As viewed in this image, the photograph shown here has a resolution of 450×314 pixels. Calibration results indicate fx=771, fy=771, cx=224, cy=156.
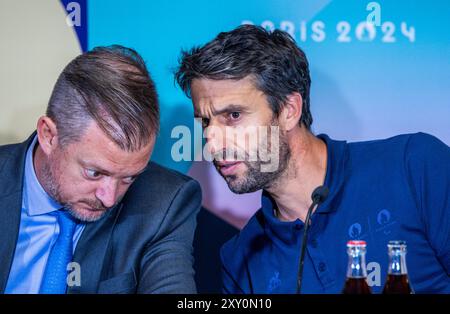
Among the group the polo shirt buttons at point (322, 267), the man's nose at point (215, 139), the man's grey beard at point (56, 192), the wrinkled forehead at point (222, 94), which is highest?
the wrinkled forehead at point (222, 94)

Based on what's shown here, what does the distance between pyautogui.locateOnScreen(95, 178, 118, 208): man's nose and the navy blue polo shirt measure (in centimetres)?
41

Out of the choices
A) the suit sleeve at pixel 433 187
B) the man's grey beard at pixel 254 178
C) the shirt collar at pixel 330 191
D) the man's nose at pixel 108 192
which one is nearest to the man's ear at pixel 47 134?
the man's nose at pixel 108 192

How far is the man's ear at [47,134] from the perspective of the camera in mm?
1535

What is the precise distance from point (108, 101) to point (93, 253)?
0.33m

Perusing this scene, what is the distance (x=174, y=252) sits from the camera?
1581 millimetres

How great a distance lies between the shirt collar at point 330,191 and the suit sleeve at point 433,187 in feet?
0.49

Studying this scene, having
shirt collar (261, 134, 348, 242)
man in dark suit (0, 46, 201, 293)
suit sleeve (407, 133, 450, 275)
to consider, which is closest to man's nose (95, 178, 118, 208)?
man in dark suit (0, 46, 201, 293)

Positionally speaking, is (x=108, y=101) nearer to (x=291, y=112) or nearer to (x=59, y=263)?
(x=59, y=263)

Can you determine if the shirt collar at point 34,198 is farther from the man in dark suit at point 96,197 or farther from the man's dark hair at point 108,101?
the man's dark hair at point 108,101

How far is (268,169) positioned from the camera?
5.64ft

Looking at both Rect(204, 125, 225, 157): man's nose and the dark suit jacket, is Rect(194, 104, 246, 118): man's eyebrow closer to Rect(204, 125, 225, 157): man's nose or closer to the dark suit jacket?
Rect(204, 125, 225, 157): man's nose

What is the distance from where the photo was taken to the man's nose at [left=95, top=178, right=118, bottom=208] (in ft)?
4.90

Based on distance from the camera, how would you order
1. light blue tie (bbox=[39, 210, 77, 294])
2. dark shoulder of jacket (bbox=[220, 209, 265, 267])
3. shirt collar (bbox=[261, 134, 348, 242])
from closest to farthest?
light blue tie (bbox=[39, 210, 77, 294])
shirt collar (bbox=[261, 134, 348, 242])
dark shoulder of jacket (bbox=[220, 209, 265, 267])
